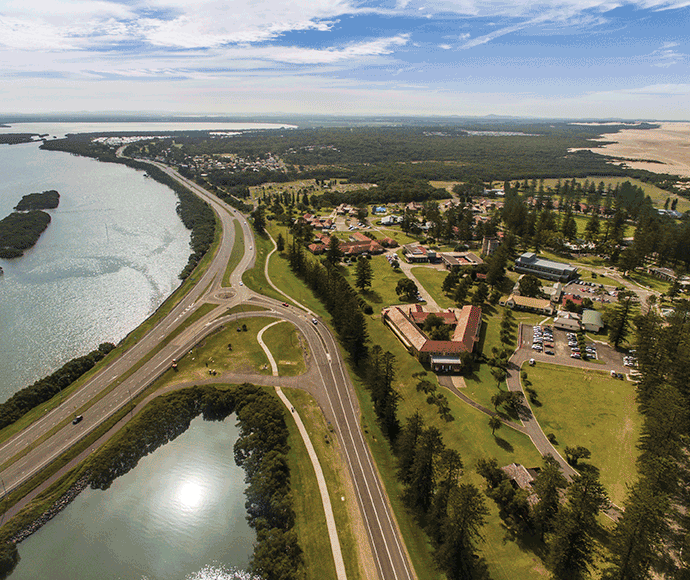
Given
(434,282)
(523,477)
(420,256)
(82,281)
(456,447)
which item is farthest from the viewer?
(420,256)

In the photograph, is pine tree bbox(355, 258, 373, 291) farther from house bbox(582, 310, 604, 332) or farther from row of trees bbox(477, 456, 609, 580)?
row of trees bbox(477, 456, 609, 580)

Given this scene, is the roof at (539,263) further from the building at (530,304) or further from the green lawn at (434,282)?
the green lawn at (434,282)

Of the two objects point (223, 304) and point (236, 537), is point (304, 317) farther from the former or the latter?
point (236, 537)

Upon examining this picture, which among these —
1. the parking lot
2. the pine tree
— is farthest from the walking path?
A: the parking lot

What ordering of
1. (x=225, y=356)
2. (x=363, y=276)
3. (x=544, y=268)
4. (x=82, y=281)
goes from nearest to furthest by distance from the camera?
(x=225, y=356), (x=363, y=276), (x=82, y=281), (x=544, y=268)

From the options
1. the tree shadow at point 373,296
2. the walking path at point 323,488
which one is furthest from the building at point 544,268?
the walking path at point 323,488

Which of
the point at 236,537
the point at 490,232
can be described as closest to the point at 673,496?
the point at 236,537

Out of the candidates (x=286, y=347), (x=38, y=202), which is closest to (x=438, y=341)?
(x=286, y=347)

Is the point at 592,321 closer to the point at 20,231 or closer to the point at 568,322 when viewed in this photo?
the point at 568,322
